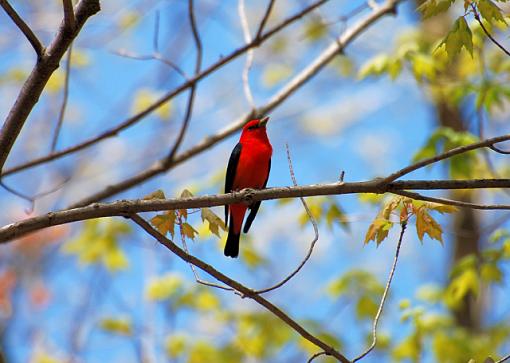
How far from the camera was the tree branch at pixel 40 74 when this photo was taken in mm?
2580

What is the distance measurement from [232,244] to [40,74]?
2499 mm

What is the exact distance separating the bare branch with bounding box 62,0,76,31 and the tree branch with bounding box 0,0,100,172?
0.9 inches

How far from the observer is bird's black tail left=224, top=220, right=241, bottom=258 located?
481cm

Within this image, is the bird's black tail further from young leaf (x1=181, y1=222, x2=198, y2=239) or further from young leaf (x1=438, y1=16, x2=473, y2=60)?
young leaf (x1=438, y1=16, x2=473, y2=60)

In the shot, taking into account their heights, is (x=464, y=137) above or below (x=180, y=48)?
below

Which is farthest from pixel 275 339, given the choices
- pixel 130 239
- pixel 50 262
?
pixel 50 262

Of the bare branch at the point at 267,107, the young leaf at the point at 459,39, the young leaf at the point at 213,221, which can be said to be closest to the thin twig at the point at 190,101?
the bare branch at the point at 267,107

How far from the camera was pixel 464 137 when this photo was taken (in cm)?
472

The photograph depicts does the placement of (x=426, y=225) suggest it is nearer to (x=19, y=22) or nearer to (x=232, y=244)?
(x=19, y=22)

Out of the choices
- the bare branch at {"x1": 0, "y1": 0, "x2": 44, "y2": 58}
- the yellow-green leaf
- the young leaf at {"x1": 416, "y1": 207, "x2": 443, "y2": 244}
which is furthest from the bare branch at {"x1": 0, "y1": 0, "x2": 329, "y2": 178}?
the yellow-green leaf

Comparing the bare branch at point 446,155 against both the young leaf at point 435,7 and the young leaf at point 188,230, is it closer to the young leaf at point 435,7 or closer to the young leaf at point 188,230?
the young leaf at point 435,7

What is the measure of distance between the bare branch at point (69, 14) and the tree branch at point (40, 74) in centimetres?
2

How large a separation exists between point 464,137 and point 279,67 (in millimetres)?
5372

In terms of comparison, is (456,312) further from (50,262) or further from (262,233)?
(50,262)
